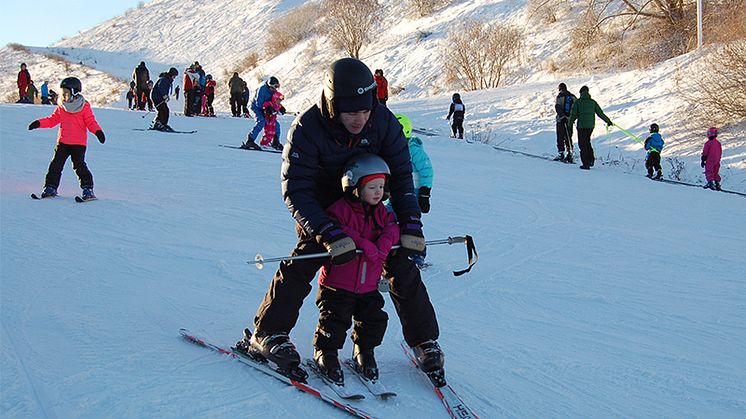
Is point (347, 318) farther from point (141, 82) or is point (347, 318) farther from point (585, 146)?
point (141, 82)

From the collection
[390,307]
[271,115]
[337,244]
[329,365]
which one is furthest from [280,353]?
[271,115]

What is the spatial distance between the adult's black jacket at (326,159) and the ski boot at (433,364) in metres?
0.70

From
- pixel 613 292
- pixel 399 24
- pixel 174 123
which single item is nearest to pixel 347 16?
pixel 399 24

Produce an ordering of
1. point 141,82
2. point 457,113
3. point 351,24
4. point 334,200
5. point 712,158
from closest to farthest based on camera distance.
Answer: point 334,200 < point 712,158 < point 457,113 < point 141,82 < point 351,24

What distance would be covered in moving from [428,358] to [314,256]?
2.58 feet

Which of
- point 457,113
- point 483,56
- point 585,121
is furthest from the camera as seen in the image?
point 483,56

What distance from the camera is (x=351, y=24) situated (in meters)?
38.0

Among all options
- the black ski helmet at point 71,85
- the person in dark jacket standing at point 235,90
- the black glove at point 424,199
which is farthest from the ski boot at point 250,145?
the person in dark jacket standing at point 235,90

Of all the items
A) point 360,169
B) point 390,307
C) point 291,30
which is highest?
point 291,30

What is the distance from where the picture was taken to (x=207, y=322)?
400 centimetres

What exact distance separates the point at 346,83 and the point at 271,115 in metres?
10.6

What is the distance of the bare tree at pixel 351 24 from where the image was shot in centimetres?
3803

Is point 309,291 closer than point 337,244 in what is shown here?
No

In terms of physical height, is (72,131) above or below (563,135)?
above
